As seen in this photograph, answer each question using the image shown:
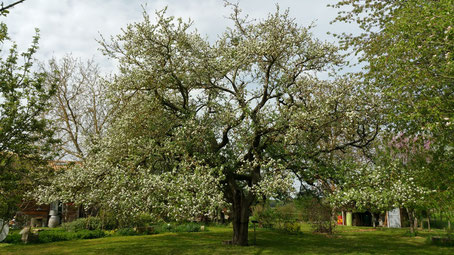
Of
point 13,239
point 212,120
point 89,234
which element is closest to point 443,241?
point 212,120

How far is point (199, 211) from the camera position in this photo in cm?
1323

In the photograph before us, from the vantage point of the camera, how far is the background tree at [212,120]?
15.0m

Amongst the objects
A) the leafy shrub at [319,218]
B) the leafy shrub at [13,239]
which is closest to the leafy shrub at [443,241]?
the leafy shrub at [319,218]

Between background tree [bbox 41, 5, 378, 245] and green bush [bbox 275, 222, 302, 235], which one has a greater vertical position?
background tree [bbox 41, 5, 378, 245]

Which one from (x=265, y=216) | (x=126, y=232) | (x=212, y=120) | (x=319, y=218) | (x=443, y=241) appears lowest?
(x=126, y=232)

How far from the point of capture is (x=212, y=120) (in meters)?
17.7

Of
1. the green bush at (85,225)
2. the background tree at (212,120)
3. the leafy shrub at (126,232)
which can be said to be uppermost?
the background tree at (212,120)

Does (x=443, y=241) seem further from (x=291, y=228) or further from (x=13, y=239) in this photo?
(x=13, y=239)

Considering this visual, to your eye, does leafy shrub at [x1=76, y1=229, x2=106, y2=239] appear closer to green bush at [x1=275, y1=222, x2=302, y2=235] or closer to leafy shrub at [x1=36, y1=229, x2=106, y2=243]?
leafy shrub at [x1=36, y1=229, x2=106, y2=243]

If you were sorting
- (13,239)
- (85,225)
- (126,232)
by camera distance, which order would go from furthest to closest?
(85,225), (126,232), (13,239)

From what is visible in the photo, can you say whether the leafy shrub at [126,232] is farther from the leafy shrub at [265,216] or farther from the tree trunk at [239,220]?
the leafy shrub at [265,216]

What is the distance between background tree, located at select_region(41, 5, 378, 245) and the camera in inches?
592

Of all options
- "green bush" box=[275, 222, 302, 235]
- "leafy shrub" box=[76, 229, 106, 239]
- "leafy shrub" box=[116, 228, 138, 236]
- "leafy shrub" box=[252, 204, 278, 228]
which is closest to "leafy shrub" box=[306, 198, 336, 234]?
"green bush" box=[275, 222, 302, 235]

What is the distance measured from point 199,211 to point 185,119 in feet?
18.2
